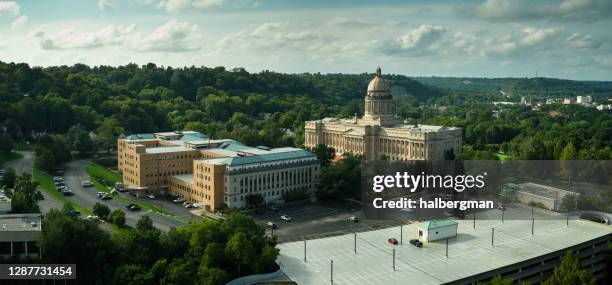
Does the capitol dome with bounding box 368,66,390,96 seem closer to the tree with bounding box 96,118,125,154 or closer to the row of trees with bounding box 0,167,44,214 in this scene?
the tree with bounding box 96,118,125,154

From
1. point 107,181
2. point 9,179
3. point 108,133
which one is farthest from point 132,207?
point 108,133

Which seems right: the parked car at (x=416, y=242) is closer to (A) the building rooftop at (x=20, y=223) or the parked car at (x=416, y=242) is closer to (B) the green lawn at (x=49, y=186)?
(A) the building rooftop at (x=20, y=223)

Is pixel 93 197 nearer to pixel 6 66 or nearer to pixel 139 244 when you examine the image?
pixel 139 244

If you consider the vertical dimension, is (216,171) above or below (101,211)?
above

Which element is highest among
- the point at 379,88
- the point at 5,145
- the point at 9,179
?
the point at 379,88

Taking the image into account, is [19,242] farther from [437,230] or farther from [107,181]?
[107,181]

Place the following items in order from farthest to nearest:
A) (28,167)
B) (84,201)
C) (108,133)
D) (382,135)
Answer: (108,133) → (382,135) → (28,167) → (84,201)
